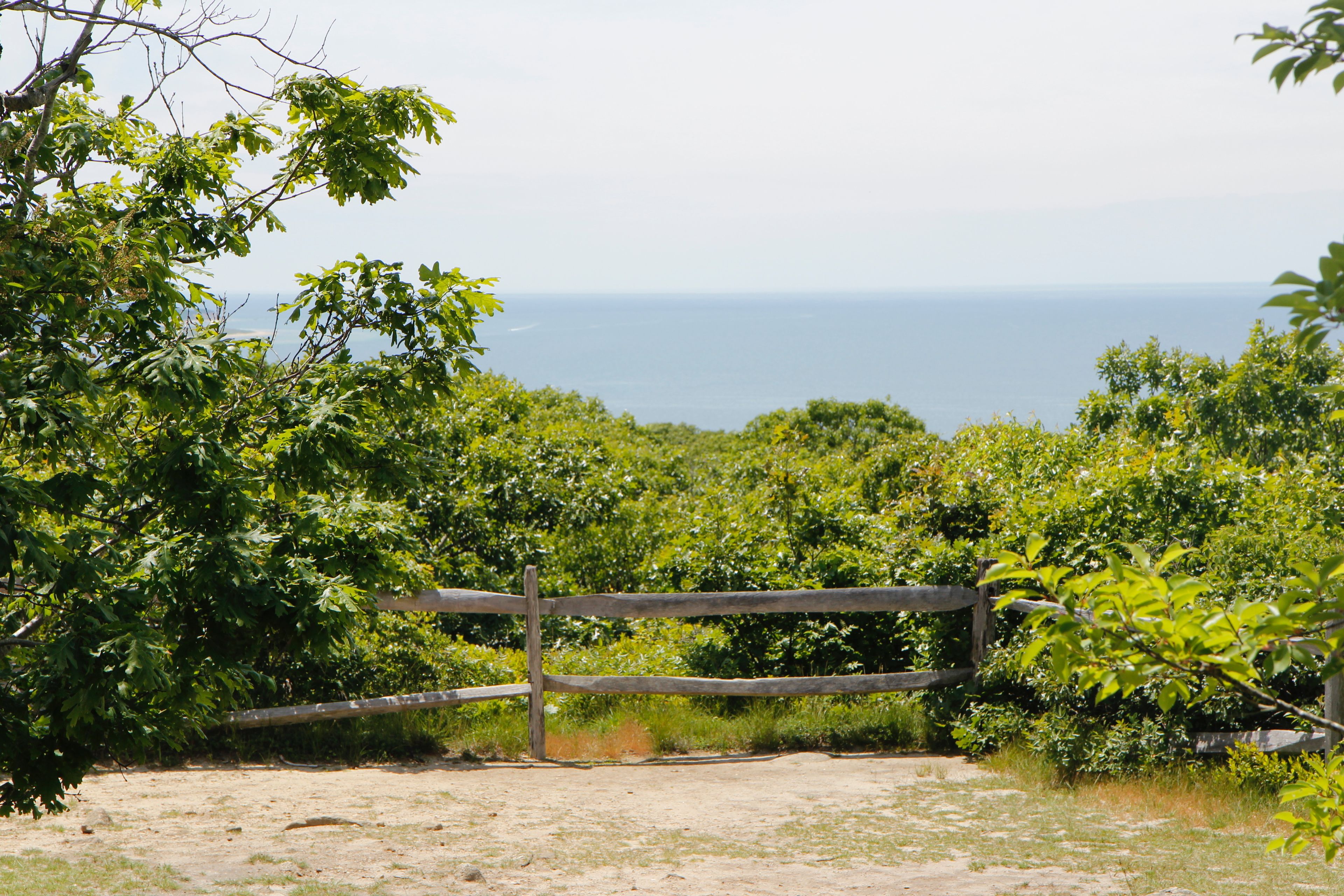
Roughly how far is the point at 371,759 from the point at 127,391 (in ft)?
13.6

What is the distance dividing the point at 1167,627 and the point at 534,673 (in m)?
6.60

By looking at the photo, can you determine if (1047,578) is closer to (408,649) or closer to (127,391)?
(127,391)

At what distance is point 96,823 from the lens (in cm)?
576

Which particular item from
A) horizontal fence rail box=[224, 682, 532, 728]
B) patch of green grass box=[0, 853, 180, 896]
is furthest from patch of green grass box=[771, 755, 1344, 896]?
patch of green grass box=[0, 853, 180, 896]

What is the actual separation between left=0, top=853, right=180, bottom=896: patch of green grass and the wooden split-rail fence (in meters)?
2.91

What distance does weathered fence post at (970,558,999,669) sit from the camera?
8.19 metres

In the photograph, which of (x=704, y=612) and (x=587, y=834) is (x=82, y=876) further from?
(x=704, y=612)

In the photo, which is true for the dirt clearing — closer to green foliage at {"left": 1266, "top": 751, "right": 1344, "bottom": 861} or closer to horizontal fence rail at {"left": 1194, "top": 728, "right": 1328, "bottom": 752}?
horizontal fence rail at {"left": 1194, "top": 728, "right": 1328, "bottom": 752}

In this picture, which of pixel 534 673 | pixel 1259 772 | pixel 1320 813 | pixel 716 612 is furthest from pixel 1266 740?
pixel 534 673

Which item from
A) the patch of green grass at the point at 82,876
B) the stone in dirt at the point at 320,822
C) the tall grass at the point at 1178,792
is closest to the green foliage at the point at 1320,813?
the tall grass at the point at 1178,792

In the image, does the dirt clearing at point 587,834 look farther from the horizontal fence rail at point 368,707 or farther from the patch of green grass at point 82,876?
the horizontal fence rail at point 368,707

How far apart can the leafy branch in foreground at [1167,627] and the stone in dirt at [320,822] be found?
4941mm

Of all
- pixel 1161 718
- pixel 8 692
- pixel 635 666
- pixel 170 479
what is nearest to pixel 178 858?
pixel 8 692

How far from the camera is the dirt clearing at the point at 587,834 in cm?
507
